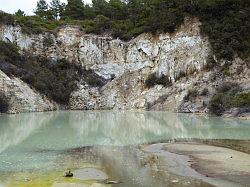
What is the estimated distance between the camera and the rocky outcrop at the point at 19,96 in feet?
206

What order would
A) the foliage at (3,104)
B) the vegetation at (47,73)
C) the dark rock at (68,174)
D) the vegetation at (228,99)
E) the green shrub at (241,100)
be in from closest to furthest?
the dark rock at (68,174) < the green shrub at (241,100) < the vegetation at (228,99) < the foliage at (3,104) < the vegetation at (47,73)

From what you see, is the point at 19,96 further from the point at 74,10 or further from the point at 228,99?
the point at 74,10

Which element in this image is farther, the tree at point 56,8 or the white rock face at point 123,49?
the tree at point 56,8

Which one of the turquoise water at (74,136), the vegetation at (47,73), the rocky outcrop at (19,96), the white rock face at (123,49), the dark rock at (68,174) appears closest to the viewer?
the dark rock at (68,174)

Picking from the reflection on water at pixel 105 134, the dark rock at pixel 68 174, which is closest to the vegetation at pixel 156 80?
the reflection on water at pixel 105 134

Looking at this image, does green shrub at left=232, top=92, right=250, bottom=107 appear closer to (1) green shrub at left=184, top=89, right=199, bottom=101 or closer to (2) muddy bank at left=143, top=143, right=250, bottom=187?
(1) green shrub at left=184, top=89, right=199, bottom=101

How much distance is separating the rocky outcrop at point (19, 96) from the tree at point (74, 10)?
3353 cm

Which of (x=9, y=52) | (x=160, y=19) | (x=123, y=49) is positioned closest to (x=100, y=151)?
(x=9, y=52)

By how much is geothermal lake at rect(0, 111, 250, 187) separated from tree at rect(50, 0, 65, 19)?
6363 centimetres

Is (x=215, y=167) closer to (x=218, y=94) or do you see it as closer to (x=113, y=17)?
(x=218, y=94)

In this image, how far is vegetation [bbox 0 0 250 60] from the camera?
215 ft

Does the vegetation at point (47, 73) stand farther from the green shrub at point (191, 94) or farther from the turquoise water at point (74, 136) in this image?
the turquoise water at point (74, 136)

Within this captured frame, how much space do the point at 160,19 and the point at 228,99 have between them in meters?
25.9

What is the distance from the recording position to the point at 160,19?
248ft
